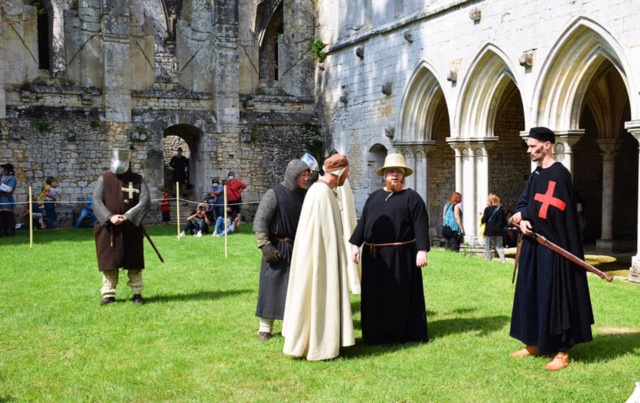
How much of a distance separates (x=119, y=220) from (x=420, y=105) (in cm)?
1046

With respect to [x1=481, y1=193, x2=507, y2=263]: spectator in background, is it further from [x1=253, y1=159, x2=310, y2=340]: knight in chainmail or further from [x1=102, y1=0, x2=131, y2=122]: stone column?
[x1=102, y1=0, x2=131, y2=122]: stone column

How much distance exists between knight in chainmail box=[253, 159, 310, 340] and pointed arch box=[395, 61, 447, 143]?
1027cm

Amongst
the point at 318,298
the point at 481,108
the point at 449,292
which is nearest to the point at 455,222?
the point at 481,108

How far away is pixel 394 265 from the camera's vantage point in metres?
6.32

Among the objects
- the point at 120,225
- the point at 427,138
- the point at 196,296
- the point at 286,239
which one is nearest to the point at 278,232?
the point at 286,239

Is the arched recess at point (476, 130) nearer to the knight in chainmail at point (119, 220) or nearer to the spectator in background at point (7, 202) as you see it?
the knight in chainmail at point (119, 220)

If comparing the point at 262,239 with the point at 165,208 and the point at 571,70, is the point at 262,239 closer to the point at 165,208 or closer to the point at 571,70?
the point at 571,70

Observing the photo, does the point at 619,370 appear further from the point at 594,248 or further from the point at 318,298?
the point at 594,248

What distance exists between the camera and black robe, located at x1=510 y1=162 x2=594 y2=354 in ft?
18.0

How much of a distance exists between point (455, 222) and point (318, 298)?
9134 millimetres

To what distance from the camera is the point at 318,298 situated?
19.0 ft

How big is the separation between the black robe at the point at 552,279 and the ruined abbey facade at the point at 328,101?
771cm

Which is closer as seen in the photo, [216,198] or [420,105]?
[420,105]

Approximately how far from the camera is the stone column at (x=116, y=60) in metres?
18.5
